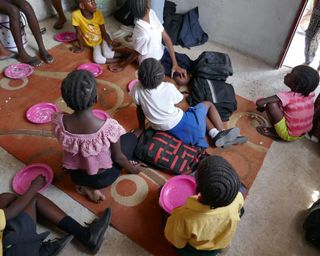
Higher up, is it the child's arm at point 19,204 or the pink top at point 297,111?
the pink top at point 297,111

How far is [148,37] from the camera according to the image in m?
2.52

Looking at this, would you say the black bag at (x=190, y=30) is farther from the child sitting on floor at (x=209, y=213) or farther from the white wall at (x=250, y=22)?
the child sitting on floor at (x=209, y=213)

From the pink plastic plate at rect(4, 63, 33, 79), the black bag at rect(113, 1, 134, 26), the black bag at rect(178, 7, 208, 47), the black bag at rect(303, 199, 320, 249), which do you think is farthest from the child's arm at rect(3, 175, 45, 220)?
the black bag at rect(113, 1, 134, 26)

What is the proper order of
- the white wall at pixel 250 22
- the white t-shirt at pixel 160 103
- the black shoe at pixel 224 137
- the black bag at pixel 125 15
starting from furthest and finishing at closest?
the black bag at pixel 125 15 → the white wall at pixel 250 22 → the black shoe at pixel 224 137 → the white t-shirt at pixel 160 103

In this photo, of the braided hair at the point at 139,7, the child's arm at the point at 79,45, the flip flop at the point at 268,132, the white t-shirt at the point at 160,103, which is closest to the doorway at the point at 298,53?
the flip flop at the point at 268,132

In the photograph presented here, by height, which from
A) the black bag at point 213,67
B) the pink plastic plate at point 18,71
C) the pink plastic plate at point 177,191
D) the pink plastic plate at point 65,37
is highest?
the black bag at point 213,67

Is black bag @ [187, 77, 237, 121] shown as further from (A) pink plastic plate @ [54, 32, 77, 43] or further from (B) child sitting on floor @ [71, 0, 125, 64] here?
(A) pink plastic plate @ [54, 32, 77, 43]

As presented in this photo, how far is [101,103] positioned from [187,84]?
2.53 ft

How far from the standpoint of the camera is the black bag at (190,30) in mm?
3176

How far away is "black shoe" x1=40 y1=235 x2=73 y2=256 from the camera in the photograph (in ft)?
4.95

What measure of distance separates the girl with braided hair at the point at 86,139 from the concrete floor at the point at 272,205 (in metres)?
0.22

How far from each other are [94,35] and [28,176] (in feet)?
5.10

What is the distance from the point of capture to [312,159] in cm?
218

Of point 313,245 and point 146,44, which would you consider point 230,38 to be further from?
point 313,245
